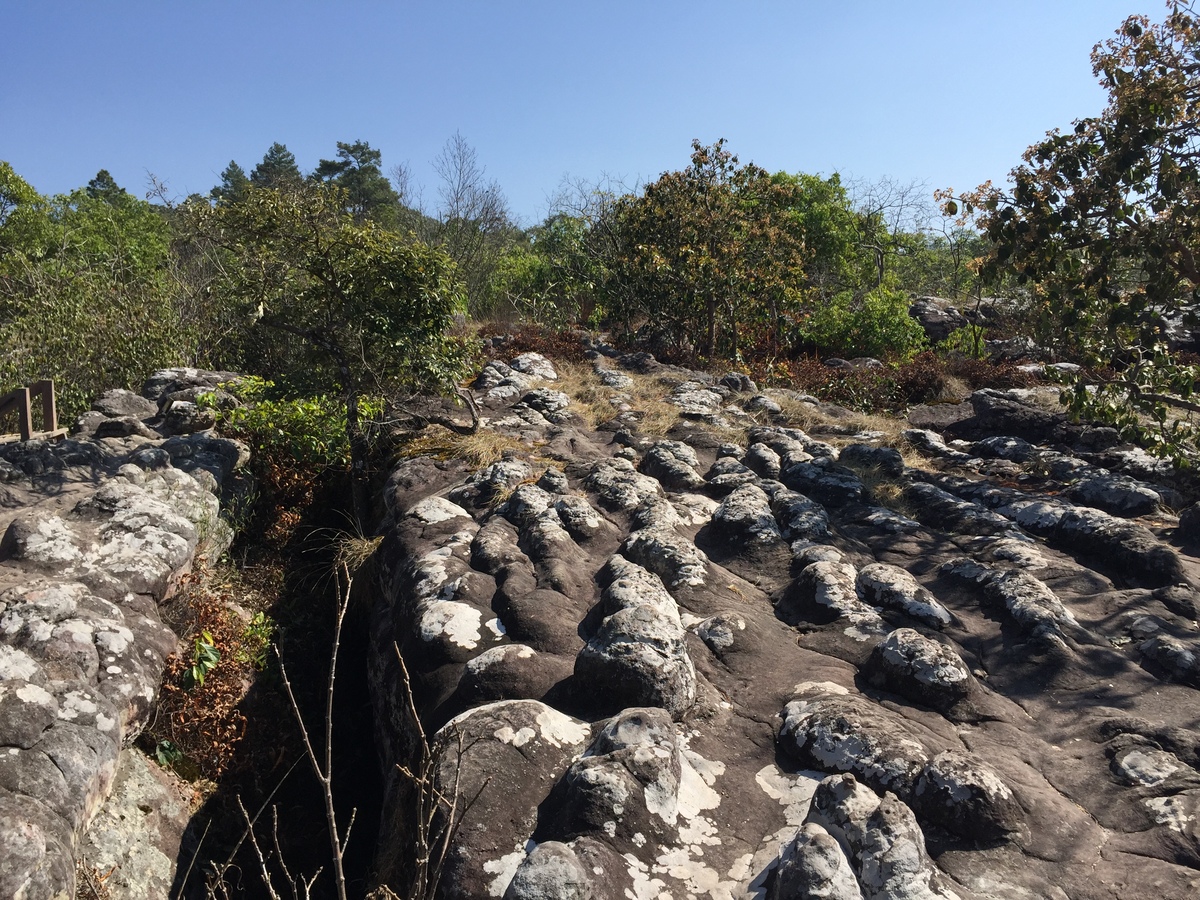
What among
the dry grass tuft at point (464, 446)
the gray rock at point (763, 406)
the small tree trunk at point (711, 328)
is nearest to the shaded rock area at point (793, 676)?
the dry grass tuft at point (464, 446)

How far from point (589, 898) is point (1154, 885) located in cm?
208

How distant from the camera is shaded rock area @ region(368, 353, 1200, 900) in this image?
3227 millimetres

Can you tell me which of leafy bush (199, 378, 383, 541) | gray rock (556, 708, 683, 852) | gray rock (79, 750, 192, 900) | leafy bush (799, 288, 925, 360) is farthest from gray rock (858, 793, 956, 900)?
leafy bush (799, 288, 925, 360)

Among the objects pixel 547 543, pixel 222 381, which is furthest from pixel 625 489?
pixel 222 381

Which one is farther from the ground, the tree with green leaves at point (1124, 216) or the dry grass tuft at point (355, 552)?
the tree with green leaves at point (1124, 216)

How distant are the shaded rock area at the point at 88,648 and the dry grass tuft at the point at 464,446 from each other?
2.10m

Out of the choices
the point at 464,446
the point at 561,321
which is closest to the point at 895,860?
the point at 464,446

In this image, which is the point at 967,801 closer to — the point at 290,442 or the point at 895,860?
the point at 895,860

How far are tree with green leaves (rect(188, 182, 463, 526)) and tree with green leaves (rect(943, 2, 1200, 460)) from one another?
5306mm

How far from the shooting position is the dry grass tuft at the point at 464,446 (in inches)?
344

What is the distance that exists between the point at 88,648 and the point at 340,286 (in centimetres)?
447

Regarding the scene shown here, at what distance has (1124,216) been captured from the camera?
23.7 feet

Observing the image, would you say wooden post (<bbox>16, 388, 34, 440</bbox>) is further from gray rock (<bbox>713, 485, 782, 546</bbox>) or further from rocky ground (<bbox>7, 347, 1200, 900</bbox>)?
gray rock (<bbox>713, 485, 782, 546</bbox>)

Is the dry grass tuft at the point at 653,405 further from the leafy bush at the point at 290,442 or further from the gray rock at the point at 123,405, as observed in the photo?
the gray rock at the point at 123,405
